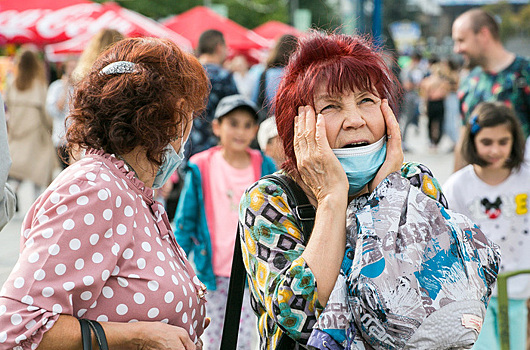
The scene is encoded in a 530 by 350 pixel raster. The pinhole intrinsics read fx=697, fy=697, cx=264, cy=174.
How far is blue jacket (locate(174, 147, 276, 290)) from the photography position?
4.41 metres

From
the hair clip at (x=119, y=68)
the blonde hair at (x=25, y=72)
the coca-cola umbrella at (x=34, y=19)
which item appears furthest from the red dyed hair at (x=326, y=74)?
the coca-cola umbrella at (x=34, y=19)

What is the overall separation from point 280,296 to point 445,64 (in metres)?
19.6

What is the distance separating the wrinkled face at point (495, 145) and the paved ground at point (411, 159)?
278cm

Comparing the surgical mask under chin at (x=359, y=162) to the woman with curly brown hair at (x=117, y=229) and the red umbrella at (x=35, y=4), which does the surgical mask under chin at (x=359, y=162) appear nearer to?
the woman with curly brown hair at (x=117, y=229)

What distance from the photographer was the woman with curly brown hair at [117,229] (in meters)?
1.78

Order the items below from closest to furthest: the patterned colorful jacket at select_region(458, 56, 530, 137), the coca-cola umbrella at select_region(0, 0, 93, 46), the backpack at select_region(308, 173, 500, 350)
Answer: the backpack at select_region(308, 173, 500, 350)
the patterned colorful jacket at select_region(458, 56, 530, 137)
the coca-cola umbrella at select_region(0, 0, 93, 46)

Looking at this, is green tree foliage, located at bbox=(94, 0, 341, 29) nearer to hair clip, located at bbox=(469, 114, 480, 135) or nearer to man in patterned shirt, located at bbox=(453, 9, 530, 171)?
man in patterned shirt, located at bbox=(453, 9, 530, 171)

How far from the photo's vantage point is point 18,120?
9344mm

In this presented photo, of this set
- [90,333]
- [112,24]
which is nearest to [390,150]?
[90,333]

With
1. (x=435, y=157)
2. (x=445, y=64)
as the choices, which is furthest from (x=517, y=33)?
(x=435, y=157)

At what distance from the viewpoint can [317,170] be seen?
6.91ft

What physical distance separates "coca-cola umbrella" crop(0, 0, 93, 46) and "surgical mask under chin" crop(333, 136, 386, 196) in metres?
14.7

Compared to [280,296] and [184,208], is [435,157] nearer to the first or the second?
[184,208]

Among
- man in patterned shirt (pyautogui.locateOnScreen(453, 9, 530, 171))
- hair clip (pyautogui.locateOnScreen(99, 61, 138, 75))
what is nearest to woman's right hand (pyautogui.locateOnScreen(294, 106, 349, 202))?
hair clip (pyautogui.locateOnScreen(99, 61, 138, 75))
